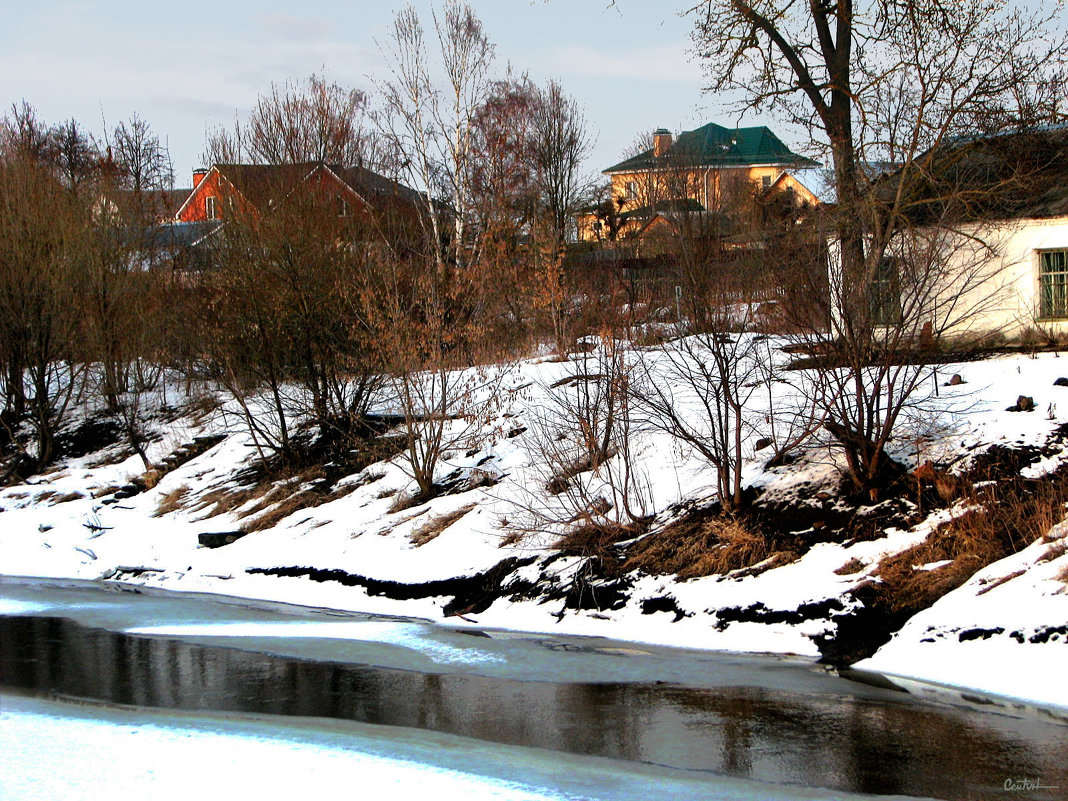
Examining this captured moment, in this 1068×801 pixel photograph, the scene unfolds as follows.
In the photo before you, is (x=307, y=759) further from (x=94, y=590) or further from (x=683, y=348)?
(x=94, y=590)

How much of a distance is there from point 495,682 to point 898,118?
16926 mm

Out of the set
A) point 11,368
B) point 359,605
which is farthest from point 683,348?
point 11,368

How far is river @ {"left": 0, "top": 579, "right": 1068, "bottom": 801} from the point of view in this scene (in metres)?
7.52

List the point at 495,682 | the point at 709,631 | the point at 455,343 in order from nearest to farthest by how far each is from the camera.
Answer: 1. the point at 495,682
2. the point at 709,631
3. the point at 455,343

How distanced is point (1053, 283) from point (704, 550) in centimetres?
1354

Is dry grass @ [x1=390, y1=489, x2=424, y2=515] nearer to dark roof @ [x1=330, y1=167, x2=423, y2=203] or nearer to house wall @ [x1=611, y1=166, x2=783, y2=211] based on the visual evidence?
dark roof @ [x1=330, y1=167, x2=423, y2=203]

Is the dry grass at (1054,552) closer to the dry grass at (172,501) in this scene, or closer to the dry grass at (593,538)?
the dry grass at (593,538)

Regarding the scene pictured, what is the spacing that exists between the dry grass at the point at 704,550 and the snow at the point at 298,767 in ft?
18.1

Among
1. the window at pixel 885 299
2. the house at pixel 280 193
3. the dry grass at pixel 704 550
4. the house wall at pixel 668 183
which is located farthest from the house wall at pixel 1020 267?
the house wall at pixel 668 183

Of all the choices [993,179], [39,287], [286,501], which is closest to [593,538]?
[286,501]

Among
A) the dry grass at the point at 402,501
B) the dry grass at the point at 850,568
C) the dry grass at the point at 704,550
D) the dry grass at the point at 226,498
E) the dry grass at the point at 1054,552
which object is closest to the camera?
the dry grass at the point at 1054,552

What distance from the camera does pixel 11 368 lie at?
1024 inches

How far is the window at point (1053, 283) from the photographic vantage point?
2234 centimetres

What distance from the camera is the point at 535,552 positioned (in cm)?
1473
